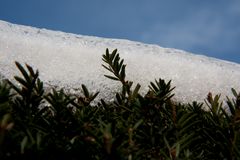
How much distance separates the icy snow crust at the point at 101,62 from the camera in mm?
2436

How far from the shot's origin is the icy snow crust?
2436 millimetres

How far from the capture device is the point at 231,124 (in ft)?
1.67

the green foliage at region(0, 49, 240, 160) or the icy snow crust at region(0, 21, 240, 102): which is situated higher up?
the icy snow crust at region(0, 21, 240, 102)

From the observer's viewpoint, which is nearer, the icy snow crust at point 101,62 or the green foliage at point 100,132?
the green foliage at point 100,132

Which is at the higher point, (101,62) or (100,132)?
(101,62)

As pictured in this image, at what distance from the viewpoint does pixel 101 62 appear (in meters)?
2.76

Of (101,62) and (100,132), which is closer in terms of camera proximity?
(100,132)

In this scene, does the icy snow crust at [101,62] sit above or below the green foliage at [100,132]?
above

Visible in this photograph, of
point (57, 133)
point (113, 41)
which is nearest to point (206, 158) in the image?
point (57, 133)

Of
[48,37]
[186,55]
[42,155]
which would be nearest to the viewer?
[42,155]

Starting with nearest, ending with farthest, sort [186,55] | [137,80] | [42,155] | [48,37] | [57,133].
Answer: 1. [42,155]
2. [57,133]
3. [137,80]
4. [48,37]
5. [186,55]

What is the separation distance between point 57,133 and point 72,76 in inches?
79.4

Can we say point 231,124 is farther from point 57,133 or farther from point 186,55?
point 186,55

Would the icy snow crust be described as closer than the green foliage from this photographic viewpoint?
No
